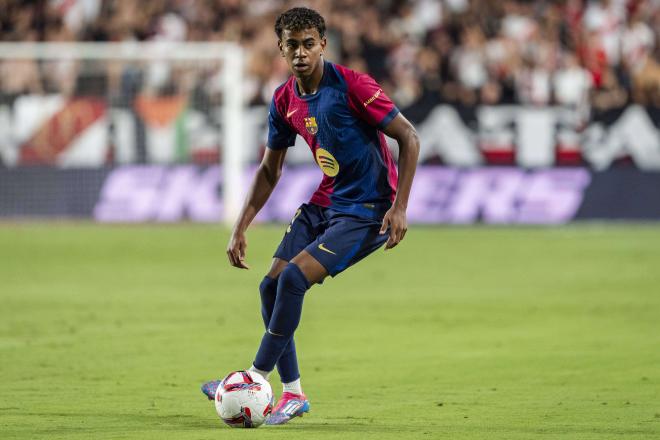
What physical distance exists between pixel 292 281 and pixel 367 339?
3873 millimetres

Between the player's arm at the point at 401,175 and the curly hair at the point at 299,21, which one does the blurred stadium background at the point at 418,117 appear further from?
the curly hair at the point at 299,21

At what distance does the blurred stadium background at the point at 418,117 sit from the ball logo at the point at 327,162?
14.1 meters

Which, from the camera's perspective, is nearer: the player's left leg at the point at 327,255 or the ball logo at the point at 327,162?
the player's left leg at the point at 327,255

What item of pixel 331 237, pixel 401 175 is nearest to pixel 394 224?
pixel 401 175

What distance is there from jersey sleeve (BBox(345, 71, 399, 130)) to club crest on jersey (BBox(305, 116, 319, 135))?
0.24 m

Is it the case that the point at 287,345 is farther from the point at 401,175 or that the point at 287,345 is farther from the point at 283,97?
the point at 283,97

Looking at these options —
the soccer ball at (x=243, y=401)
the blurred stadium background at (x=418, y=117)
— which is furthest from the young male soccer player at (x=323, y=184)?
the blurred stadium background at (x=418, y=117)

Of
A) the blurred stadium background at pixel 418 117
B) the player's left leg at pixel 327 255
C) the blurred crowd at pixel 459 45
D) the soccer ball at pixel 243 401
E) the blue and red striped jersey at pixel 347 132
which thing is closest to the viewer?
the soccer ball at pixel 243 401

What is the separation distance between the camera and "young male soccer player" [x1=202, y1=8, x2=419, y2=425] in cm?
725

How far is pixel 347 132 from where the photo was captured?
7.49m

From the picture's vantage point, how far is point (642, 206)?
2136 centimetres

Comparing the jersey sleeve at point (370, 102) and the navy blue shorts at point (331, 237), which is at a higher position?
the jersey sleeve at point (370, 102)

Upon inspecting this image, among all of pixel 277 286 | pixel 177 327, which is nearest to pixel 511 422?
pixel 277 286

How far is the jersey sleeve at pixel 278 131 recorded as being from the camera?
775 cm
